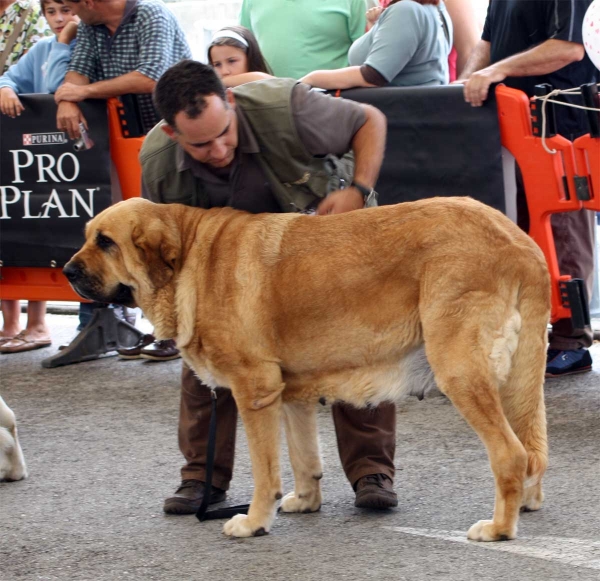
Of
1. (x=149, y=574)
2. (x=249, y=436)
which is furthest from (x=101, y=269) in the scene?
(x=149, y=574)

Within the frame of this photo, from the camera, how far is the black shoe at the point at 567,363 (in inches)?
225

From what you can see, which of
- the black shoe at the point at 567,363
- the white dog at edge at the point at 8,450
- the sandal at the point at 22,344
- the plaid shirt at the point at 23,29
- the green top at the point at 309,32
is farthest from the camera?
the plaid shirt at the point at 23,29

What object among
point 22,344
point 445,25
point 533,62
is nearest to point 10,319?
point 22,344

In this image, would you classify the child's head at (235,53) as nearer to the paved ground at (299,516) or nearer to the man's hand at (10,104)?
the man's hand at (10,104)

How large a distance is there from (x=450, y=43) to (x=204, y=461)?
3.21 m

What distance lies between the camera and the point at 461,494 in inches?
158

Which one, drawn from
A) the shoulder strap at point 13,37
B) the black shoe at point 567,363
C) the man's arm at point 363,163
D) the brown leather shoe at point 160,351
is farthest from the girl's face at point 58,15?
the black shoe at point 567,363

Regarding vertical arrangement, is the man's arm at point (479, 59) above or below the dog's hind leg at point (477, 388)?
above

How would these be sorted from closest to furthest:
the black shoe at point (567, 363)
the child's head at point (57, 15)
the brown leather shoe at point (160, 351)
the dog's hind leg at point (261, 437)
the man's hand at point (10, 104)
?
the dog's hind leg at point (261, 437) < the black shoe at point (567, 363) < the man's hand at point (10, 104) < the brown leather shoe at point (160, 351) < the child's head at point (57, 15)

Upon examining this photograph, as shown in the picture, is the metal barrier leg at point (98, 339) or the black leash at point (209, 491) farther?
the metal barrier leg at point (98, 339)

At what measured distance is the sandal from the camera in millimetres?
7066

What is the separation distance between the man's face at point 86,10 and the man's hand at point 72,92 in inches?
15.9

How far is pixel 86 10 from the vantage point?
615cm

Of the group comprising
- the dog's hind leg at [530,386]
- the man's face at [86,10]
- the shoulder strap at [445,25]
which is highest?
the man's face at [86,10]
